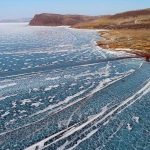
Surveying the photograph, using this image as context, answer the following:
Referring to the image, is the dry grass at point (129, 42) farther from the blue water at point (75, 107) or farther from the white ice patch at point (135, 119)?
the white ice patch at point (135, 119)

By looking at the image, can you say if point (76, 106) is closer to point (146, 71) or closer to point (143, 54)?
point (146, 71)

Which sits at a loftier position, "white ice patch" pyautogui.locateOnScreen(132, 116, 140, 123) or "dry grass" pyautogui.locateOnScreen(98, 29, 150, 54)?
"white ice patch" pyautogui.locateOnScreen(132, 116, 140, 123)

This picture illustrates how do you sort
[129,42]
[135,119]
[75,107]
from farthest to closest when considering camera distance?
[129,42]
[75,107]
[135,119]

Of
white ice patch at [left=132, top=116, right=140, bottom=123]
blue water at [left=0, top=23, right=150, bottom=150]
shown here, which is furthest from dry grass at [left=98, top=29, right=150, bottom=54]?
white ice patch at [left=132, top=116, right=140, bottom=123]

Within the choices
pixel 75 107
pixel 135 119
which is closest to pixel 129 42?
pixel 75 107

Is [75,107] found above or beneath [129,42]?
above

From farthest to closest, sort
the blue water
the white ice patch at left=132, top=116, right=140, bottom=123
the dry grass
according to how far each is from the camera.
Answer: the dry grass < the white ice patch at left=132, top=116, right=140, bottom=123 < the blue water

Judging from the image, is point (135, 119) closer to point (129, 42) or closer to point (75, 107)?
point (75, 107)

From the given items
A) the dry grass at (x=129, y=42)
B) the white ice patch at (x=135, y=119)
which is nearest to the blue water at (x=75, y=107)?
the white ice patch at (x=135, y=119)

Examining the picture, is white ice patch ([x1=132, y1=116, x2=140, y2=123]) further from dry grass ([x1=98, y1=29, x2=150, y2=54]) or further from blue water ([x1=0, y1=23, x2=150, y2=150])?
dry grass ([x1=98, y1=29, x2=150, y2=54])
